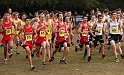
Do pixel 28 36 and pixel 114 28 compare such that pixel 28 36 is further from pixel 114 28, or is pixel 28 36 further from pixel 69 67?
pixel 114 28

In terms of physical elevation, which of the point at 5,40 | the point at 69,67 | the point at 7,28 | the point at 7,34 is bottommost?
the point at 69,67

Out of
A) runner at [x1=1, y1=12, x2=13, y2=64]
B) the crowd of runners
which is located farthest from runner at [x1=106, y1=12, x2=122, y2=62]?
runner at [x1=1, y1=12, x2=13, y2=64]

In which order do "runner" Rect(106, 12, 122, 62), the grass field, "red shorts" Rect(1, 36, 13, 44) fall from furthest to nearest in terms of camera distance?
1. "runner" Rect(106, 12, 122, 62)
2. "red shorts" Rect(1, 36, 13, 44)
3. the grass field

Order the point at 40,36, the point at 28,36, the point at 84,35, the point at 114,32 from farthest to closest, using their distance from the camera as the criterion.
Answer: the point at 84,35 → the point at 114,32 → the point at 40,36 → the point at 28,36

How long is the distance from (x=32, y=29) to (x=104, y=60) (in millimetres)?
3281

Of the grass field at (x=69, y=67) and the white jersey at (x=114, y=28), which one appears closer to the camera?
the grass field at (x=69, y=67)

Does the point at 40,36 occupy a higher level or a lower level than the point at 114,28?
lower

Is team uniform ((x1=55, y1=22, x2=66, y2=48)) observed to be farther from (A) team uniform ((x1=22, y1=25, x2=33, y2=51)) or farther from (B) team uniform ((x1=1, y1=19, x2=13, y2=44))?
(B) team uniform ((x1=1, y1=19, x2=13, y2=44))

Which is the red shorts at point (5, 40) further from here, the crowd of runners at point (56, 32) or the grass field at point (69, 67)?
the grass field at point (69, 67)

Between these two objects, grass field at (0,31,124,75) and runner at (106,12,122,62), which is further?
runner at (106,12,122,62)

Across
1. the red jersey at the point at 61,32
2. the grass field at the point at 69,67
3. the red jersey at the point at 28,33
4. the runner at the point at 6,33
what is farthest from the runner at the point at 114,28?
the runner at the point at 6,33

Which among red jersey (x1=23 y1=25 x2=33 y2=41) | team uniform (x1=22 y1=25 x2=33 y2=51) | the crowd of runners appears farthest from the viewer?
the crowd of runners

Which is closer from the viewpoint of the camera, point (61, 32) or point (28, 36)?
point (28, 36)

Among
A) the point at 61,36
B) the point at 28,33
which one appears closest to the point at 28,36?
the point at 28,33
